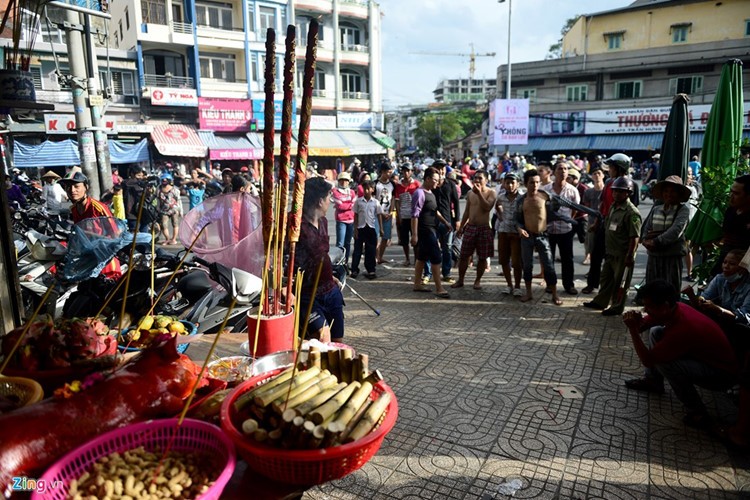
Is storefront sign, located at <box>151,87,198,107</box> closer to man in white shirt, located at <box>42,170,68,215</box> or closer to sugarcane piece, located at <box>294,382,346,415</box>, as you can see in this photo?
man in white shirt, located at <box>42,170,68,215</box>

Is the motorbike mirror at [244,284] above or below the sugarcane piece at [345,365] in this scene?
below

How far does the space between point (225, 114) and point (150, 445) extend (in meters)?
26.5

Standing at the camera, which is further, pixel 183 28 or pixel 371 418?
pixel 183 28

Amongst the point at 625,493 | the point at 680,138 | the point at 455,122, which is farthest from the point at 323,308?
the point at 455,122

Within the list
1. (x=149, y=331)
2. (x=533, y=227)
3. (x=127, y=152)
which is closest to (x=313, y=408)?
(x=149, y=331)

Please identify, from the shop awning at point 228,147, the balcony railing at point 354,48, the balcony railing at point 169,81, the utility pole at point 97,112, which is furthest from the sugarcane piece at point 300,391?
the balcony railing at point 354,48

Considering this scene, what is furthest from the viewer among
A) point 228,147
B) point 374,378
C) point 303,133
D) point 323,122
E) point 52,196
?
point 323,122

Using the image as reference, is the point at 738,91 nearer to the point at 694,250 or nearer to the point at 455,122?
the point at 694,250

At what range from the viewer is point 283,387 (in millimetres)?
1635

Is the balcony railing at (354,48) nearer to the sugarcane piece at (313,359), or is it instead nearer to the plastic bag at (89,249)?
the plastic bag at (89,249)

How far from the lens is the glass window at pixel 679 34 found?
30.9m

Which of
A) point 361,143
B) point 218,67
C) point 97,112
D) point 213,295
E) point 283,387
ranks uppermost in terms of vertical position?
point 218,67

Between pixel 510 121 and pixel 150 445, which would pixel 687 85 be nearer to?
pixel 510 121

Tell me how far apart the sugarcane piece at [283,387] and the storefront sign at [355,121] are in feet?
101
